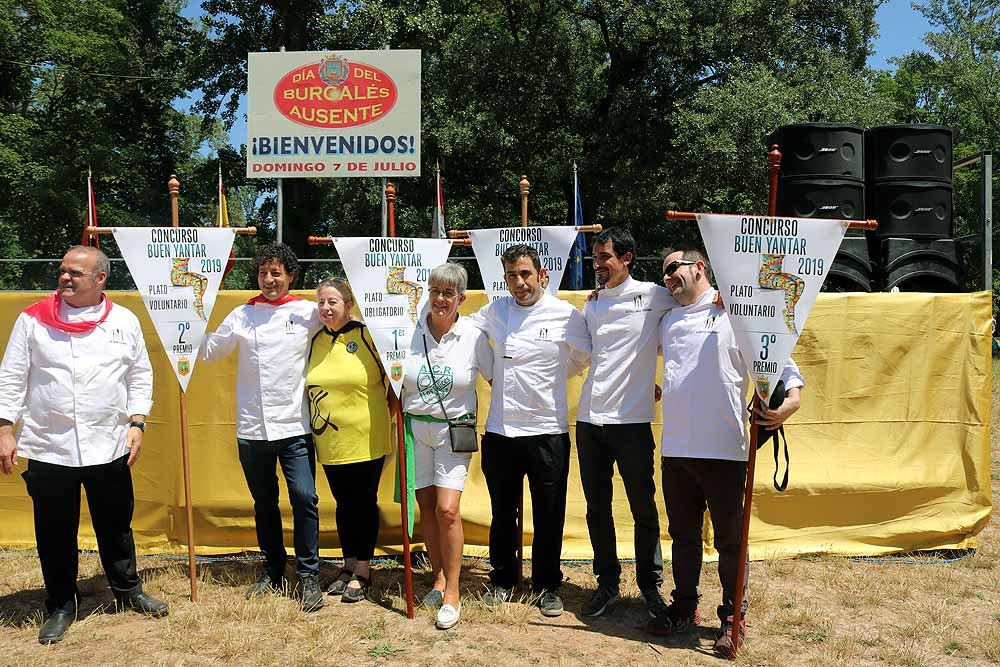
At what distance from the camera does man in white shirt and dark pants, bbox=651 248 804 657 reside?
3.67 meters

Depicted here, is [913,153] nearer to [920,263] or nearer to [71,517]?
[920,263]

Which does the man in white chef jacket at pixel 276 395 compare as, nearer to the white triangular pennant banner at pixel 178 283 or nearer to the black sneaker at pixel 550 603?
the white triangular pennant banner at pixel 178 283

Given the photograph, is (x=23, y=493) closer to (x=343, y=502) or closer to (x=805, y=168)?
(x=343, y=502)

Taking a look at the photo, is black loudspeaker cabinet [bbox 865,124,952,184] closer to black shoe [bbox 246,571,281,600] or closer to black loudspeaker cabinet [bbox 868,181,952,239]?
black loudspeaker cabinet [bbox 868,181,952,239]

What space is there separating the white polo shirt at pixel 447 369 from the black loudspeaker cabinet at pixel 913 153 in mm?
5823

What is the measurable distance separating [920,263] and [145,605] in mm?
7047

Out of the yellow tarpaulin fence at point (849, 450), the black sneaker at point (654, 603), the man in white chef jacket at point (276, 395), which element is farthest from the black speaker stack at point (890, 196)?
the man in white chef jacket at point (276, 395)

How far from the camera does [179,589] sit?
4590 mm

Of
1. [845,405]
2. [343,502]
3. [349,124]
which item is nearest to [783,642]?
[845,405]

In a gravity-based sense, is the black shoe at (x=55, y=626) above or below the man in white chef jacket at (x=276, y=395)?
below

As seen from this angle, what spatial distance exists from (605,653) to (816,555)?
2011 millimetres

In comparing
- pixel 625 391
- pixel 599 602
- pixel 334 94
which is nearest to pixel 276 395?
pixel 625 391

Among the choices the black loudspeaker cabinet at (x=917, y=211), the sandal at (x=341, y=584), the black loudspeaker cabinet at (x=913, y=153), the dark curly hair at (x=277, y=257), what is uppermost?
the black loudspeaker cabinet at (x=913, y=153)

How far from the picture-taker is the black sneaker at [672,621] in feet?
12.9
